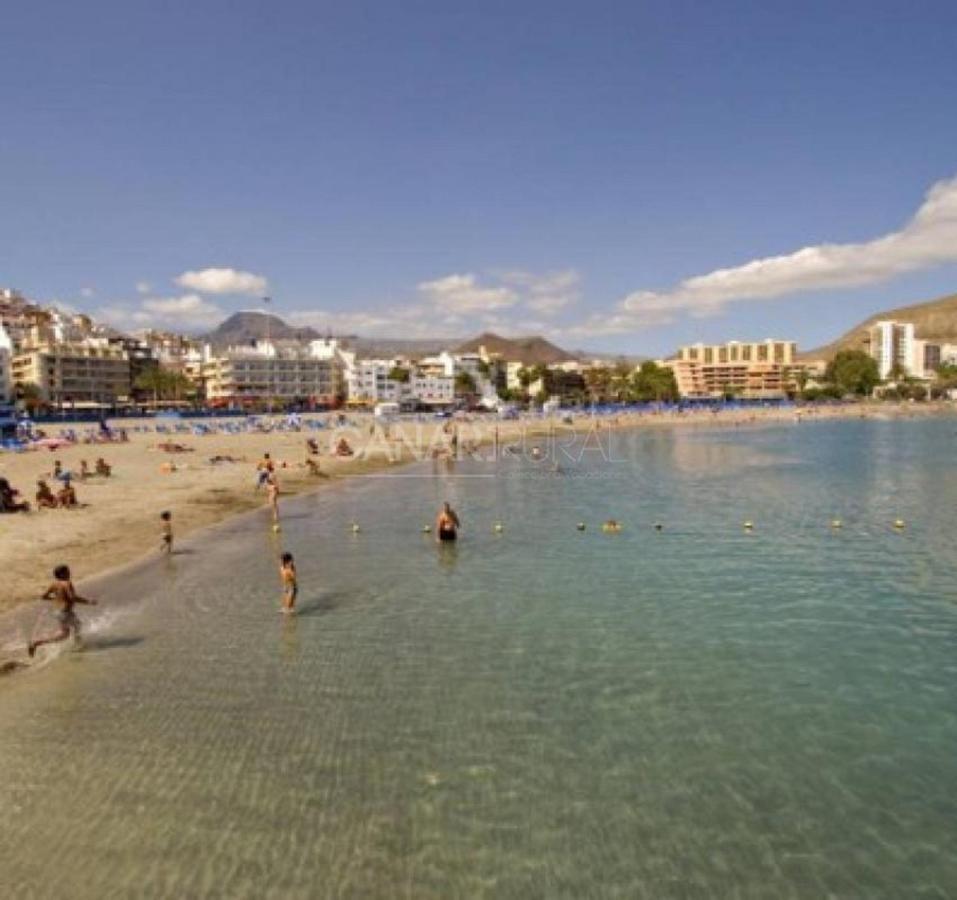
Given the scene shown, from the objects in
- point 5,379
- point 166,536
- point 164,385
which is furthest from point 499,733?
point 164,385

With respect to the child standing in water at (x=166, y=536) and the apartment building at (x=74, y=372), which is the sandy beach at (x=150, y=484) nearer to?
the child standing in water at (x=166, y=536)

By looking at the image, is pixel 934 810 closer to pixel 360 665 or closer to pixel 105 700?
pixel 360 665

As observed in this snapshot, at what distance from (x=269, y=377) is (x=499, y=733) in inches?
7061

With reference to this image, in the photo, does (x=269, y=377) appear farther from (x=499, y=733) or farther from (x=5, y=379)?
(x=499, y=733)

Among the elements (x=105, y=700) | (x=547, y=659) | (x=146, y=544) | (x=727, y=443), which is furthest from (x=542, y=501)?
(x=727, y=443)

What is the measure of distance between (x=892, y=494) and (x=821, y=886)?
37.7 meters

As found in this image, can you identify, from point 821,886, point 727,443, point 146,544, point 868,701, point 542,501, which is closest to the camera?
point 821,886

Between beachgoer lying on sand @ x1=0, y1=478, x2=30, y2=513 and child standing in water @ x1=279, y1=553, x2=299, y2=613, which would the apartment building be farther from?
child standing in water @ x1=279, y1=553, x2=299, y2=613

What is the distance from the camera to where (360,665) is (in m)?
15.2

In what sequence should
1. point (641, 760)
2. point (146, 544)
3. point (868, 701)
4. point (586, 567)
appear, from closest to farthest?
point (641, 760)
point (868, 701)
point (586, 567)
point (146, 544)

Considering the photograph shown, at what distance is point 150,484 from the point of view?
43.8m

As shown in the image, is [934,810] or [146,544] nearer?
[934,810]

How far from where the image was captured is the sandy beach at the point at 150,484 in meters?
24.7

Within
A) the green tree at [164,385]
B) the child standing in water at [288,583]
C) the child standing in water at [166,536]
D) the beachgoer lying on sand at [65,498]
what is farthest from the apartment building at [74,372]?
the child standing in water at [288,583]
